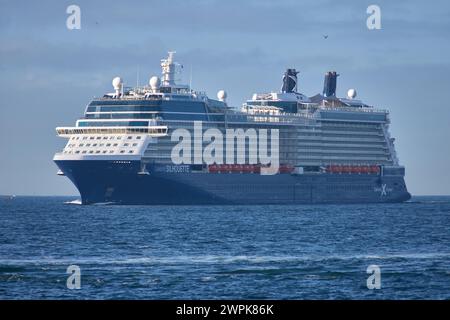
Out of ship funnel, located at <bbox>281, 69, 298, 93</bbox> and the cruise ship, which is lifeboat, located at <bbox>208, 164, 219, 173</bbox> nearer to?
the cruise ship

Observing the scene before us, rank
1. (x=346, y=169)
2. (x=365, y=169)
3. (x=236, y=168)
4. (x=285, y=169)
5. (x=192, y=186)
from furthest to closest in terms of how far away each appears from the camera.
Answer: (x=365, y=169) → (x=346, y=169) → (x=285, y=169) → (x=236, y=168) → (x=192, y=186)

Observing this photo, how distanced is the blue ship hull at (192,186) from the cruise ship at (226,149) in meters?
0.10

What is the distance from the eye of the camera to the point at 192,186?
12900 centimetres

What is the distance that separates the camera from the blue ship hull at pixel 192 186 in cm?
12519

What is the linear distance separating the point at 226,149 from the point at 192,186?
9.12 m

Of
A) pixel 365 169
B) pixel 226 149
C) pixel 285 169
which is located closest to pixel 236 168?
pixel 226 149

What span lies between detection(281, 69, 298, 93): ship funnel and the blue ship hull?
596 inches

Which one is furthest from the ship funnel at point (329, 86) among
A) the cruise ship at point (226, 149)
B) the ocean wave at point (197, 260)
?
the ocean wave at point (197, 260)

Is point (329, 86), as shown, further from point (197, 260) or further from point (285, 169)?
point (197, 260)

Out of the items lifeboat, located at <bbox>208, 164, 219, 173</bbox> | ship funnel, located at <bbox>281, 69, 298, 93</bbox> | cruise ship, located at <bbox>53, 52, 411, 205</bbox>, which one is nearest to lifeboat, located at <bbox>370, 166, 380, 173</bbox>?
cruise ship, located at <bbox>53, 52, 411, 205</bbox>

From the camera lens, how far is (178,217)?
102375 millimetres
